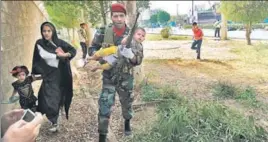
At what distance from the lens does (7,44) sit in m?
4.62

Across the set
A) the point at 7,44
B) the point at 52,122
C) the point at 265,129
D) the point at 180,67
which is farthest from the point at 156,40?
the point at 7,44

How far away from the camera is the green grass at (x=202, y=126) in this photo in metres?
2.28

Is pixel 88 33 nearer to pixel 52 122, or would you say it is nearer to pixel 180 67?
pixel 52 122

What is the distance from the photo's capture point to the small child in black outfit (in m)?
3.01

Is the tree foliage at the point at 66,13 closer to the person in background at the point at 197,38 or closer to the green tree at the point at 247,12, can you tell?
the person in background at the point at 197,38

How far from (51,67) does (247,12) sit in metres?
1.74

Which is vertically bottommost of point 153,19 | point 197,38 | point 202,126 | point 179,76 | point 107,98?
point 202,126

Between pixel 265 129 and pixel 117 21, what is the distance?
47.3 inches

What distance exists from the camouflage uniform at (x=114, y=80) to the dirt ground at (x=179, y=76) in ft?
0.93

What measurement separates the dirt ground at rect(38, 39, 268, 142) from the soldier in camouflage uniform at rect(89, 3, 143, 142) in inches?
10.5

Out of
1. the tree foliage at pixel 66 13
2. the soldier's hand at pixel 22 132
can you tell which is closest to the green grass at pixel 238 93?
the soldier's hand at pixel 22 132

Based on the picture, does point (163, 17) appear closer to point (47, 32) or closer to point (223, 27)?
point (223, 27)

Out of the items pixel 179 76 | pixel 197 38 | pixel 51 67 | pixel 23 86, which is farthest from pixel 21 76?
pixel 197 38

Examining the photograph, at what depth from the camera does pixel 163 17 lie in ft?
7.72
